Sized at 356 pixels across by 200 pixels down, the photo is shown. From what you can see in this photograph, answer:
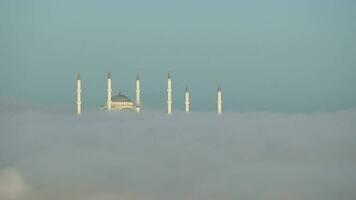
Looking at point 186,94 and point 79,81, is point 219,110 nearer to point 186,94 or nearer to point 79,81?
point 186,94

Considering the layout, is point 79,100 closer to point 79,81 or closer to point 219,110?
point 79,81

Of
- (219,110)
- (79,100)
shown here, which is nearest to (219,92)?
(219,110)

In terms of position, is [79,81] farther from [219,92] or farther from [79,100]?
[219,92]

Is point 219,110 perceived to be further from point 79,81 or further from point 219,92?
point 79,81

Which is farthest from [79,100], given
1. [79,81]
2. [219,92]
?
[219,92]
